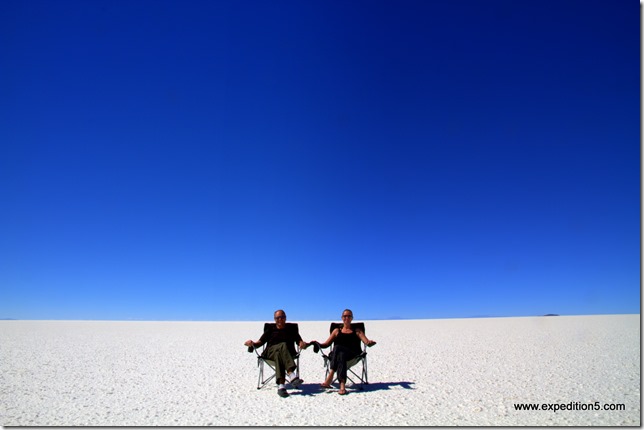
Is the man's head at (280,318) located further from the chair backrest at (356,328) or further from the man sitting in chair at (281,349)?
the chair backrest at (356,328)

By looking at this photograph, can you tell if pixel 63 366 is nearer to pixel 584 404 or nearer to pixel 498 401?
pixel 498 401

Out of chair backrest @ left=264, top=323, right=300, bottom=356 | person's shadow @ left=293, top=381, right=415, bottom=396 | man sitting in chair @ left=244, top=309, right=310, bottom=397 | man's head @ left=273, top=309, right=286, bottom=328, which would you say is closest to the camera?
man sitting in chair @ left=244, top=309, right=310, bottom=397

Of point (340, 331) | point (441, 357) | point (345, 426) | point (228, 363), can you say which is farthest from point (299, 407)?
point (441, 357)

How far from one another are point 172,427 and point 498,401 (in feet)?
14.9

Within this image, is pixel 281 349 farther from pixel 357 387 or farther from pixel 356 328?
pixel 357 387

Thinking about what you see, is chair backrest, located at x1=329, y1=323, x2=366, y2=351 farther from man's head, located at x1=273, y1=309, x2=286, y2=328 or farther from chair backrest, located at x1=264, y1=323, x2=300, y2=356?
man's head, located at x1=273, y1=309, x2=286, y2=328

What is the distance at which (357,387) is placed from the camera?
6836 mm

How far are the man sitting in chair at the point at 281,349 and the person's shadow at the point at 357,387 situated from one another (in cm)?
23

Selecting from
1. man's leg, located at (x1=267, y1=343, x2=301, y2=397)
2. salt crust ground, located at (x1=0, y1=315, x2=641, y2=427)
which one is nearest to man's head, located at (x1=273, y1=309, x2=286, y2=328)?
man's leg, located at (x1=267, y1=343, x2=301, y2=397)

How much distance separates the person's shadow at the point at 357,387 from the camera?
21.6 feet

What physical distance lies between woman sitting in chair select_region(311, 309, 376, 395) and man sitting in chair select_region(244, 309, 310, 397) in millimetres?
483

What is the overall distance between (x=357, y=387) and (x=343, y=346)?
0.82 meters

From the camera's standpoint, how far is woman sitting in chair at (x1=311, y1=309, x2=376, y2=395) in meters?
6.45

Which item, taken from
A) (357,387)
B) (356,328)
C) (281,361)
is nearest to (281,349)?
(281,361)
